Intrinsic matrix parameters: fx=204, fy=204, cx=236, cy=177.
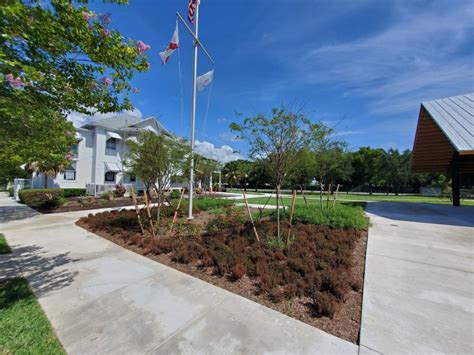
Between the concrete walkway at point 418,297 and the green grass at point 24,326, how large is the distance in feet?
11.4

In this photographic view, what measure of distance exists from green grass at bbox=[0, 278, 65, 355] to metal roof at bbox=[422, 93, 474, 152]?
49.9 ft

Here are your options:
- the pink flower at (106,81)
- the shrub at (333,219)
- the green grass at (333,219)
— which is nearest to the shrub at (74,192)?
the green grass at (333,219)

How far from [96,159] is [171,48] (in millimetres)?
17463

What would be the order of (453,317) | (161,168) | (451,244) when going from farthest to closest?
(161,168), (451,244), (453,317)

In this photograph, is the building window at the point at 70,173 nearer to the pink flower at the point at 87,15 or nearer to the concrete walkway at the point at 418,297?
the pink flower at the point at 87,15

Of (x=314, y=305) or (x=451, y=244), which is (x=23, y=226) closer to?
(x=314, y=305)

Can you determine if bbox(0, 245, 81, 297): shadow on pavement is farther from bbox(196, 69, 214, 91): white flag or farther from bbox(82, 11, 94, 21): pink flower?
bbox(196, 69, 214, 91): white flag

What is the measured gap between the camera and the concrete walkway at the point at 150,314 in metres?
2.25

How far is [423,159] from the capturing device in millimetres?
16906

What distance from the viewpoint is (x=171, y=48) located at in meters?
7.99

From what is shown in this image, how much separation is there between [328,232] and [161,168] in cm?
586

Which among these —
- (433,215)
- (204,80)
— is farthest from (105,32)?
(433,215)

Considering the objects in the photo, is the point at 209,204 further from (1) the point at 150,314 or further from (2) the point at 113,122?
(2) the point at 113,122

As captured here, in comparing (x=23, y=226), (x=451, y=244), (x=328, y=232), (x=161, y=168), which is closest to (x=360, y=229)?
(x=328, y=232)
